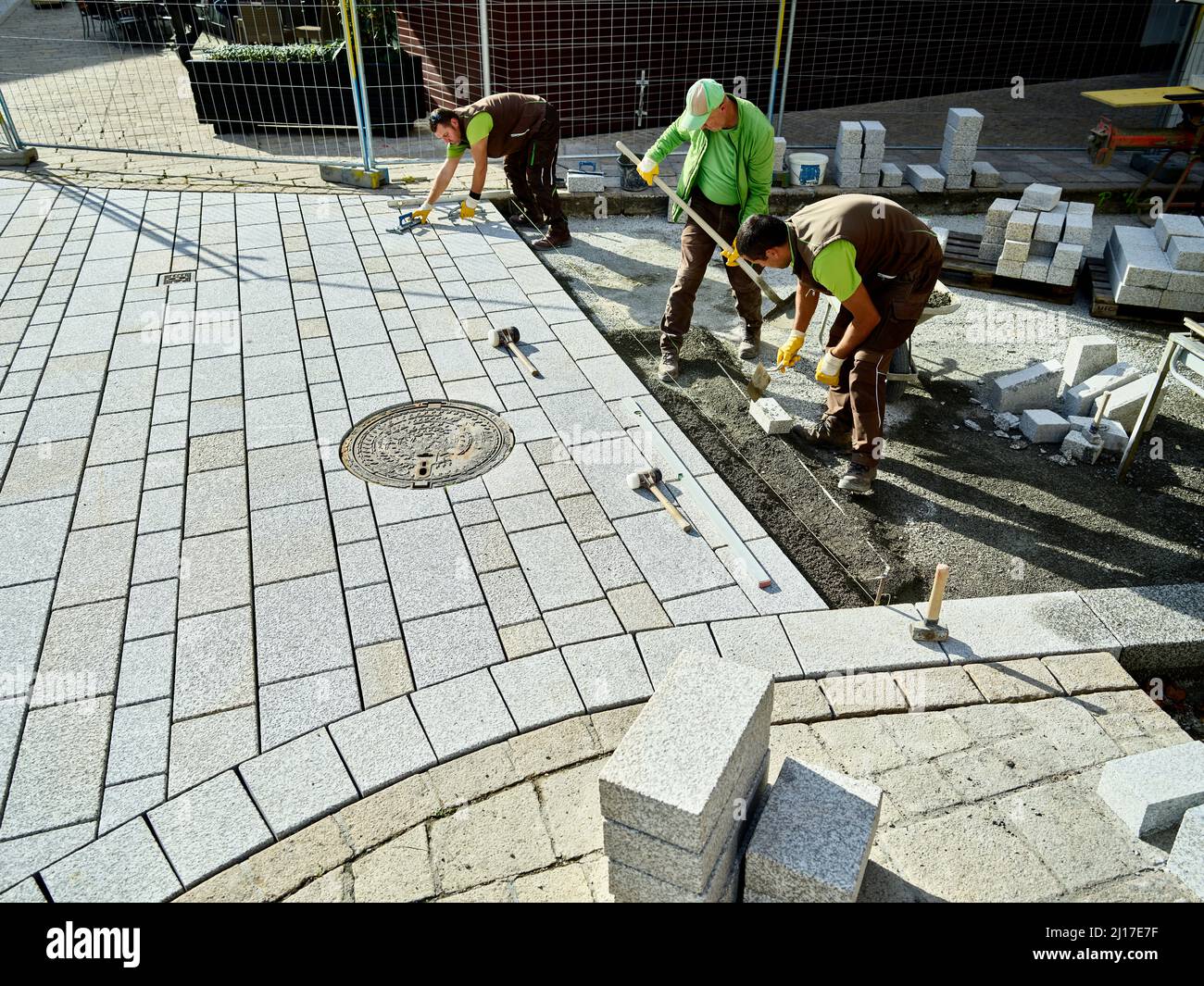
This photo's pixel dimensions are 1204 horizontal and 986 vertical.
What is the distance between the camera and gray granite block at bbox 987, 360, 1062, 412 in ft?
21.4

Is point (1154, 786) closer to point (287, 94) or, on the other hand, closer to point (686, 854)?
point (686, 854)

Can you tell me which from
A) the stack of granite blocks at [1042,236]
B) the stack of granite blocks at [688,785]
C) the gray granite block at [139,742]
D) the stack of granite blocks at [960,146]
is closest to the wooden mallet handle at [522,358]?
the gray granite block at [139,742]

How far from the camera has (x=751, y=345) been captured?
7.27 m

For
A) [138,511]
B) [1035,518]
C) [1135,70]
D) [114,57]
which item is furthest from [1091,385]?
[114,57]

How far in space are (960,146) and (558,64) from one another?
5.21 m

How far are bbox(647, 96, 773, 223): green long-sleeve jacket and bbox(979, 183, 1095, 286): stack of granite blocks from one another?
116 inches

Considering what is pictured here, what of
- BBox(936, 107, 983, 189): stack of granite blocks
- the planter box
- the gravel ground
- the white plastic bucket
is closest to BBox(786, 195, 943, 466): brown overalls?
the gravel ground

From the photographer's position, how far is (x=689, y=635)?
446cm

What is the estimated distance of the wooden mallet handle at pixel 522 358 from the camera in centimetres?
673

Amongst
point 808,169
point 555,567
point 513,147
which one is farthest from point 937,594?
point 808,169

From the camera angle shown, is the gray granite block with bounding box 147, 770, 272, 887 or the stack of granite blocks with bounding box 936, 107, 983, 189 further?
the stack of granite blocks with bounding box 936, 107, 983, 189

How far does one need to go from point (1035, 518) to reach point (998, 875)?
108 inches

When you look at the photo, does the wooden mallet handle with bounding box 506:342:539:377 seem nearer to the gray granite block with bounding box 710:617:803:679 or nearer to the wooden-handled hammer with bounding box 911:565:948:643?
the gray granite block with bounding box 710:617:803:679
